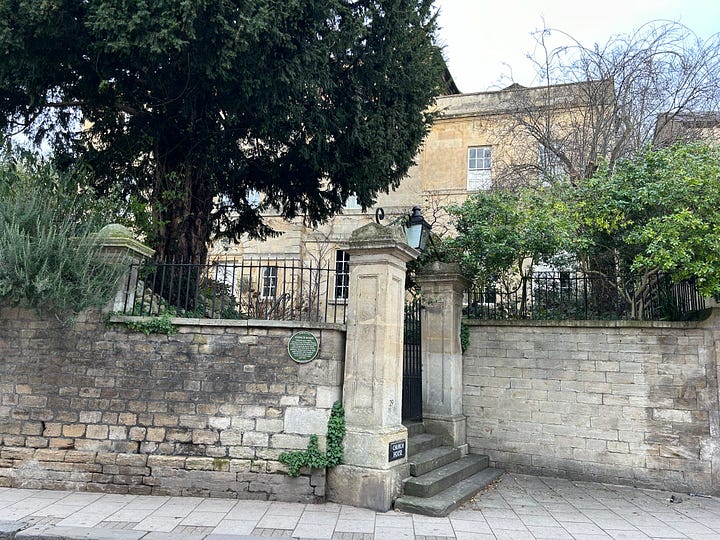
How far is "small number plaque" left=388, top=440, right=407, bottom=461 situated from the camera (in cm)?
623

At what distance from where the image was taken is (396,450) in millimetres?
6398

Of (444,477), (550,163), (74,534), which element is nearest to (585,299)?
(444,477)

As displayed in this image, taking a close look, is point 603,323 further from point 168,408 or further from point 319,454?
point 168,408

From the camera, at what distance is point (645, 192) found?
7754 mm

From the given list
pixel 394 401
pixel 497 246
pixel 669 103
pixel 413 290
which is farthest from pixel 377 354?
pixel 669 103

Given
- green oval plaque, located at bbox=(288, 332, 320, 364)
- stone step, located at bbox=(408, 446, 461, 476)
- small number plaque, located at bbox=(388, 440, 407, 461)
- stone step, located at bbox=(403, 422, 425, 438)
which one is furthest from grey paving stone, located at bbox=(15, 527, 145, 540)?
stone step, located at bbox=(403, 422, 425, 438)

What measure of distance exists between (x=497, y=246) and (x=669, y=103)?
19.5 feet

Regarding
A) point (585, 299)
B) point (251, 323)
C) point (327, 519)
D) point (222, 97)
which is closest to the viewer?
point (327, 519)

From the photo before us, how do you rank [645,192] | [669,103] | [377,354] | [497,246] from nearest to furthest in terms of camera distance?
[377,354] < [645,192] < [497,246] < [669,103]

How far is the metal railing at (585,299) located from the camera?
8289 millimetres

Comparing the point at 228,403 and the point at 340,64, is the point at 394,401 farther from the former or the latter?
the point at 340,64

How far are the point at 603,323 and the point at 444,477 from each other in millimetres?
3741

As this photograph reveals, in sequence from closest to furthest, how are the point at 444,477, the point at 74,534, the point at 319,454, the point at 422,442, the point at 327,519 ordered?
the point at 74,534, the point at 327,519, the point at 319,454, the point at 444,477, the point at 422,442

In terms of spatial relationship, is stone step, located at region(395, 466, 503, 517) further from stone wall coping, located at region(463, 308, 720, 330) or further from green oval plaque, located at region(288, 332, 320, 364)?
stone wall coping, located at region(463, 308, 720, 330)
